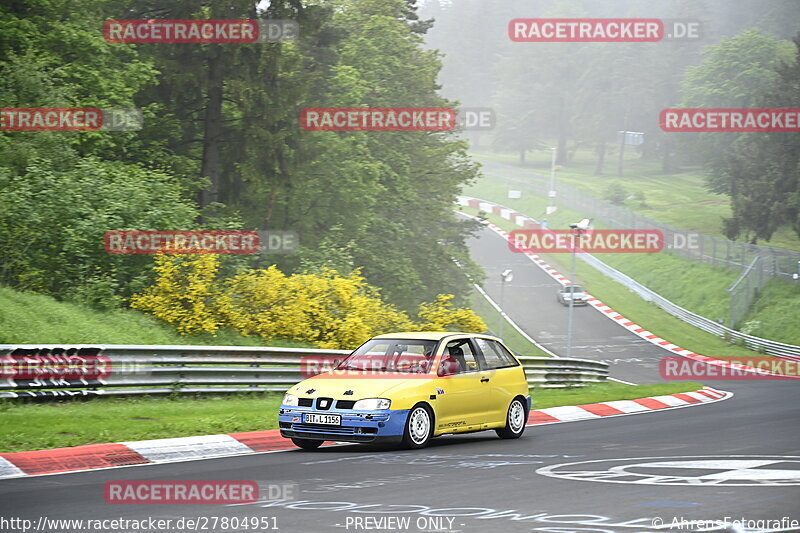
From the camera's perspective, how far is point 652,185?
124312 mm

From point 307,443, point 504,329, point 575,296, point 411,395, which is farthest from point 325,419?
point 575,296

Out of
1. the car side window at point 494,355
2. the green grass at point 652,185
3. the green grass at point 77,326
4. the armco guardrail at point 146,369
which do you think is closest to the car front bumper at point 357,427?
the car side window at point 494,355

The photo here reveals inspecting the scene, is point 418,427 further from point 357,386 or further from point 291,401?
point 291,401

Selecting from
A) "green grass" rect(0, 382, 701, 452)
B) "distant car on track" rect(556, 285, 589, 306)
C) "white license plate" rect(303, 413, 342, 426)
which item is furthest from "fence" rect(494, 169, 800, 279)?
"white license plate" rect(303, 413, 342, 426)

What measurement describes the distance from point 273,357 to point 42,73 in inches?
498

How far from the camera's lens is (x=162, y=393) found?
56.0ft

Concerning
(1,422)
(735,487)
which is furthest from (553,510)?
(1,422)

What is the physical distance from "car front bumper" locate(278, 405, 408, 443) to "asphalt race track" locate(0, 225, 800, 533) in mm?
245

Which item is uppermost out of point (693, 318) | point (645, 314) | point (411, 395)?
point (645, 314)

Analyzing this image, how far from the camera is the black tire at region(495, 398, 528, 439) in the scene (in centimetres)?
1483

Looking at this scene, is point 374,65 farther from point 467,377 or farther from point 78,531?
point 78,531

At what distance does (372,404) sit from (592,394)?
13.0m

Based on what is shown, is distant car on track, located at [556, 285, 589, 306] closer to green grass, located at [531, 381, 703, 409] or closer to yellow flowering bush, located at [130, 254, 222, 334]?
green grass, located at [531, 381, 703, 409]

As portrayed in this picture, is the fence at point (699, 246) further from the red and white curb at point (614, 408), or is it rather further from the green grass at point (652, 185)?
the red and white curb at point (614, 408)
